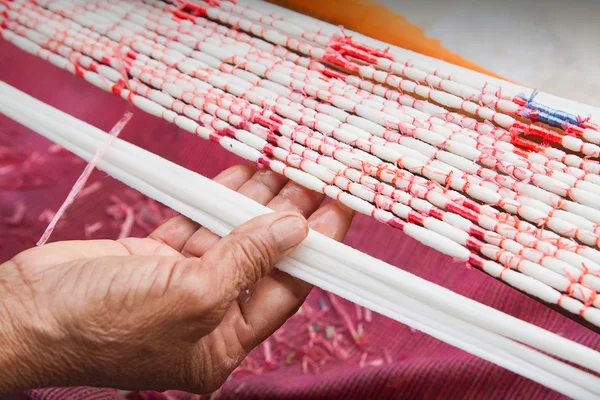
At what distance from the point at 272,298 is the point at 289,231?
24 cm

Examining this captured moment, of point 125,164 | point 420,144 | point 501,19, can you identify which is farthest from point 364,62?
point 125,164

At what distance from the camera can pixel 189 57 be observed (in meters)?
1.25

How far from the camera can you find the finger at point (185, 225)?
3.94 ft

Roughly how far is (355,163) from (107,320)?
0.49 meters

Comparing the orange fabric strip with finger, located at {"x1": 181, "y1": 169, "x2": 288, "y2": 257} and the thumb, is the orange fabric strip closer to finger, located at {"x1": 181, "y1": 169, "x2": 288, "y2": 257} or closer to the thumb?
finger, located at {"x1": 181, "y1": 169, "x2": 288, "y2": 257}

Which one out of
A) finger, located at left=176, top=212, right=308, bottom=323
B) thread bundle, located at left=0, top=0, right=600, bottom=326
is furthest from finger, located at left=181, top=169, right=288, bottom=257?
finger, located at left=176, top=212, right=308, bottom=323

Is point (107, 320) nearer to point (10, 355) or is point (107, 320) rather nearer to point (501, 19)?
point (10, 355)

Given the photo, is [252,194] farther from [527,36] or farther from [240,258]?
[527,36]

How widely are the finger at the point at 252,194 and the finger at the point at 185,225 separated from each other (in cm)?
2

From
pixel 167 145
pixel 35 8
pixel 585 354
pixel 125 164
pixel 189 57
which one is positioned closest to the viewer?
pixel 585 354

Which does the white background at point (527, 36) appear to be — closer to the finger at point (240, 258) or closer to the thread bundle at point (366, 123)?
the thread bundle at point (366, 123)

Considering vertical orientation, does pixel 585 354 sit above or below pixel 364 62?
below

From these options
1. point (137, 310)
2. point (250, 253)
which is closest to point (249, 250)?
point (250, 253)

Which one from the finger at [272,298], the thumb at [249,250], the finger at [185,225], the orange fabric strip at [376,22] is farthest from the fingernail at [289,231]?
the orange fabric strip at [376,22]
